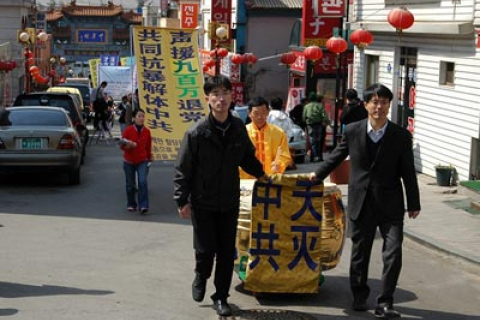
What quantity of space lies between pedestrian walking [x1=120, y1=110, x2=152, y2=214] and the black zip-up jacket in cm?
593

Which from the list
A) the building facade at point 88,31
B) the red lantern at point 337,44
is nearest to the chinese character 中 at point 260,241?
the red lantern at point 337,44

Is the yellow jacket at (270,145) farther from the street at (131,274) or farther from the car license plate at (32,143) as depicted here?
the car license plate at (32,143)

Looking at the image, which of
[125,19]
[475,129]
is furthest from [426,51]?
[125,19]

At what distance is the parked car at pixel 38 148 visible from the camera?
15.4 metres

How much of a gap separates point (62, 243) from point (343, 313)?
4.25m

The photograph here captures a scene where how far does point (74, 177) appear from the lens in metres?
16.2

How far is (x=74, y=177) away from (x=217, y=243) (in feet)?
30.5

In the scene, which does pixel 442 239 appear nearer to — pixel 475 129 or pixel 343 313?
pixel 343 313

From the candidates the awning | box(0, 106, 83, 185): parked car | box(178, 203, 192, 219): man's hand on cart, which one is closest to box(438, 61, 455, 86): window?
the awning

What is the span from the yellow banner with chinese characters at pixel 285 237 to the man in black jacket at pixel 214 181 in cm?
39

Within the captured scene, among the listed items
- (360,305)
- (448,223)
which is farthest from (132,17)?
(360,305)

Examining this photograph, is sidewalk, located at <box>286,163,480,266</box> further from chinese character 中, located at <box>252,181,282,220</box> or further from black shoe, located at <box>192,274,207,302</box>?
black shoe, located at <box>192,274,207,302</box>

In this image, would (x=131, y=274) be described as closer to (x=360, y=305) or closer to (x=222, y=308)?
(x=222, y=308)

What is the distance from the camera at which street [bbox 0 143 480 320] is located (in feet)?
24.7
